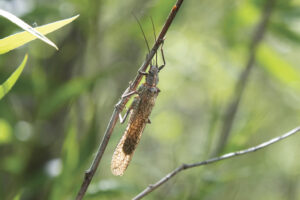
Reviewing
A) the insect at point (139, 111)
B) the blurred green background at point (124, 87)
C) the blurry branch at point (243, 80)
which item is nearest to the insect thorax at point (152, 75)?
the insect at point (139, 111)

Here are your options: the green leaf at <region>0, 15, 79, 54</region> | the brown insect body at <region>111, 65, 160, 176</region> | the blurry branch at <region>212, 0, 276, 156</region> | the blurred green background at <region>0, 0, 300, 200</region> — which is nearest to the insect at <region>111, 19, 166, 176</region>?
the brown insect body at <region>111, 65, 160, 176</region>

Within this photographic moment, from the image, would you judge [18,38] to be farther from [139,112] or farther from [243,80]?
[243,80]

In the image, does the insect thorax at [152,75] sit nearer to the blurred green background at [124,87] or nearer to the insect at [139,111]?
the insect at [139,111]

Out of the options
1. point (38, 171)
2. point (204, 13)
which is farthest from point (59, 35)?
point (38, 171)

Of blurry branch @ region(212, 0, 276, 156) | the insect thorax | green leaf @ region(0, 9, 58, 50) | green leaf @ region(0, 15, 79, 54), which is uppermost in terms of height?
green leaf @ region(0, 9, 58, 50)

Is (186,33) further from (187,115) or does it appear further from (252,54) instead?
(187,115)

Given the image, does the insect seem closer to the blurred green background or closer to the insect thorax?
the insect thorax

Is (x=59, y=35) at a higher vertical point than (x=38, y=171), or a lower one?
higher

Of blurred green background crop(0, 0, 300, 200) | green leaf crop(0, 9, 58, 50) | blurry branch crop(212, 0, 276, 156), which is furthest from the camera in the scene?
blurry branch crop(212, 0, 276, 156)

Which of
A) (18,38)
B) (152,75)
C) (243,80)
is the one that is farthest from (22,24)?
(243,80)
